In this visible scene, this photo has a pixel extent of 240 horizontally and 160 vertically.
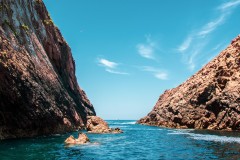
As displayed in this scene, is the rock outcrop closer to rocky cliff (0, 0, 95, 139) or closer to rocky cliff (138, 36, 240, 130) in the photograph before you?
rocky cliff (0, 0, 95, 139)

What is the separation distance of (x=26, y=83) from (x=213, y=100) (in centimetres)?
5314

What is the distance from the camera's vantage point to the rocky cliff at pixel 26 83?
40.1m

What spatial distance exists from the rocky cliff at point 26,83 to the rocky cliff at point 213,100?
3570 centimetres

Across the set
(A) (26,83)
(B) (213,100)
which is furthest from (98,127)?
(B) (213,100)

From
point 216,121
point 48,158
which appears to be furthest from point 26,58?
point 216,121

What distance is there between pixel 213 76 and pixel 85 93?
53.6 m

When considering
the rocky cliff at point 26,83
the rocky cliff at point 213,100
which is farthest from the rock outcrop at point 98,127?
the rocky cliff at point 213,100

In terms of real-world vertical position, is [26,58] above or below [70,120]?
above

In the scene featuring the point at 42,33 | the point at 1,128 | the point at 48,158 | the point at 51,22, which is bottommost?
the point at 48,158

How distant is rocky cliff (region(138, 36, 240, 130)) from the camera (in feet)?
232

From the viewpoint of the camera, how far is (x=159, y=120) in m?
108

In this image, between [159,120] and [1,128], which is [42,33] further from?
[159,120]

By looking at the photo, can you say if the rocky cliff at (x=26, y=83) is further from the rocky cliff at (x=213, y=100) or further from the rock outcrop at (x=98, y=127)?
the rocky cliff at (x=213, y=100)

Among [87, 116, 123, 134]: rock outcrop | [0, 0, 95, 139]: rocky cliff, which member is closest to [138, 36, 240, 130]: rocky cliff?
[87, 116, 123, 134]: rock outcrop
